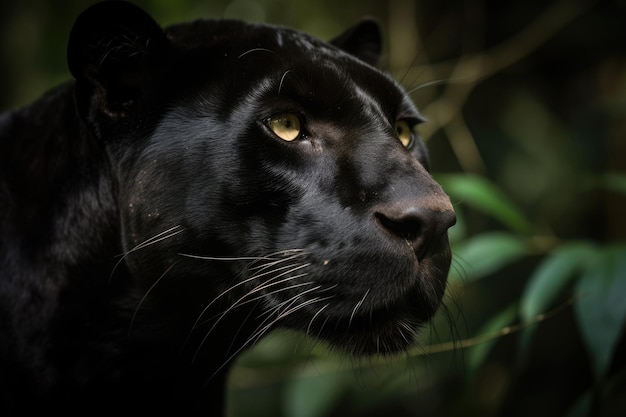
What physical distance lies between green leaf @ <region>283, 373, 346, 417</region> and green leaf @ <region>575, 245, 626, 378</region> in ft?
3.40

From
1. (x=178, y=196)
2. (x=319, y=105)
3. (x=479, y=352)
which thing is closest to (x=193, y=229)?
(x=178, y=196)

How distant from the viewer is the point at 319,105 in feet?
4.50

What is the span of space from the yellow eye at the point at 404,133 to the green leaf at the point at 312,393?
1.16 m

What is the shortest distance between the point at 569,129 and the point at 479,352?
2304 millimetres

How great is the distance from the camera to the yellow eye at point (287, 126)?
1358 mm

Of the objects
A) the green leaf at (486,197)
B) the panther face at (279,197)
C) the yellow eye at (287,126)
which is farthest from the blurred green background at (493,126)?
the yellow eye at (287,126)

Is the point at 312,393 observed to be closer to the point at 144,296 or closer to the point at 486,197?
the point at 486,197

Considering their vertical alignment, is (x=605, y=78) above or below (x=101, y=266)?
below

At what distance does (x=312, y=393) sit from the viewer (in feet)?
8.27

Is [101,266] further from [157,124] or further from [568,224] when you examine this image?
[568,224]

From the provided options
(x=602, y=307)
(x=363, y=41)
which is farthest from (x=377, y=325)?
(x=363, y=41)

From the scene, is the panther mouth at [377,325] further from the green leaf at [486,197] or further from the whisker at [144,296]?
the green leaf at [486,197]

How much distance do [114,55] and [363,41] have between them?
821mm

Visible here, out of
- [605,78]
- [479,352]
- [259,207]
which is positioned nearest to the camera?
[259,207]
